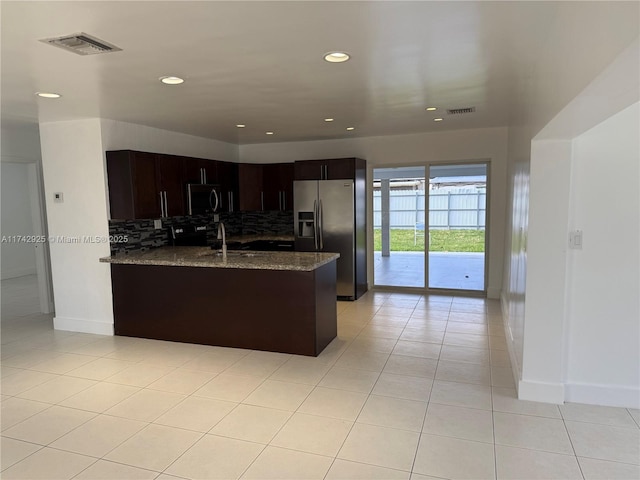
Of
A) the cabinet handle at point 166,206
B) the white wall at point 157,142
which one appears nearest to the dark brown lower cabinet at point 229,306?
the cabinet handle at point 166,206

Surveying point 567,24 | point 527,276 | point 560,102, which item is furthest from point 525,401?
point 567,24

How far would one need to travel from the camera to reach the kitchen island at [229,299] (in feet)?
13.1

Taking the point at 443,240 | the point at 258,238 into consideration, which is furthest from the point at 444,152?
the point at 258,238

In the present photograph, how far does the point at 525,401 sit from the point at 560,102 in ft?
7.17

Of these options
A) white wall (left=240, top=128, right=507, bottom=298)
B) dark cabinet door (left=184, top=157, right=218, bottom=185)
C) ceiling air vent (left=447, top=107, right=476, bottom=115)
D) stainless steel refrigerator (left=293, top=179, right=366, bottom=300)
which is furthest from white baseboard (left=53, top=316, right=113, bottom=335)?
ceiling air vent (left=447, top=107, right=476, bottom=115)

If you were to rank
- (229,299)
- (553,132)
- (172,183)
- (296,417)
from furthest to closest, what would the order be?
1. (172,183)
2. (229,299)
3. (296,417)
4. (553,132)

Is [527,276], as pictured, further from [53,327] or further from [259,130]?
[53,327]

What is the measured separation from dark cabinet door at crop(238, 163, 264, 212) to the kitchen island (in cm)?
200

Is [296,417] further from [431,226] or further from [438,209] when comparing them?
[438,209]

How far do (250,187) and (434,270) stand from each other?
3.23 m

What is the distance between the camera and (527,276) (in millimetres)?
3029

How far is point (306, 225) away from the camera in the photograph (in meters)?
6.35

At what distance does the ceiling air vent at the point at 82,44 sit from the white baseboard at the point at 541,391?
3.53 m

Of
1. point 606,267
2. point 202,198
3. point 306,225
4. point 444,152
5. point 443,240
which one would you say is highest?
point 444,152
